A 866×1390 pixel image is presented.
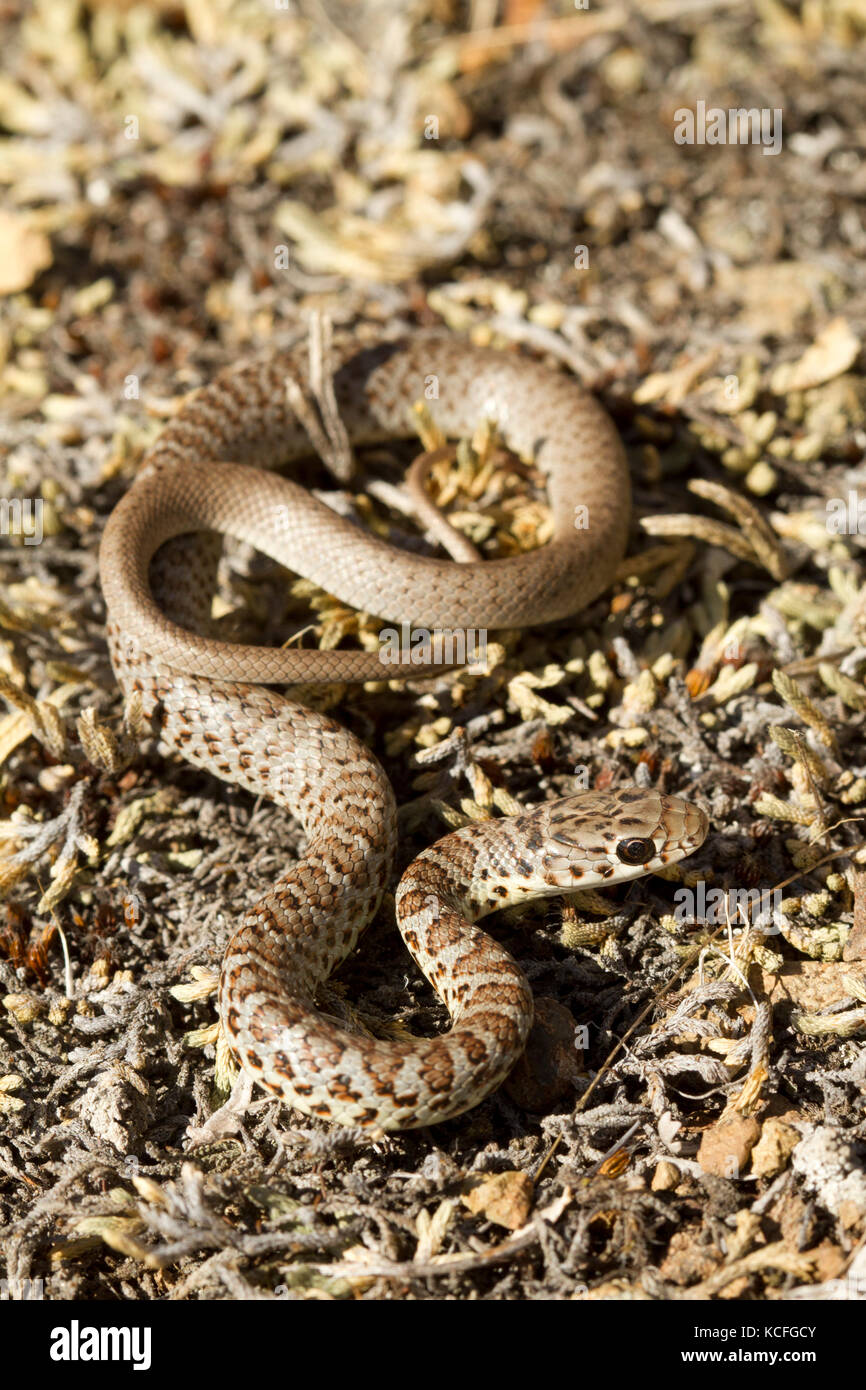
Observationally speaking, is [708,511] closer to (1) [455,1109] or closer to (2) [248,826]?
(2) [248,826]

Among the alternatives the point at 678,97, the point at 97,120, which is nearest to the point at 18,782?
the point at 97,120

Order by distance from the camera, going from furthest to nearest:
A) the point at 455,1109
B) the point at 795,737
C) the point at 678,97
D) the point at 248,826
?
the point at 678,97, the point at 248,826, the point at 795,737, the point at 455,1109
